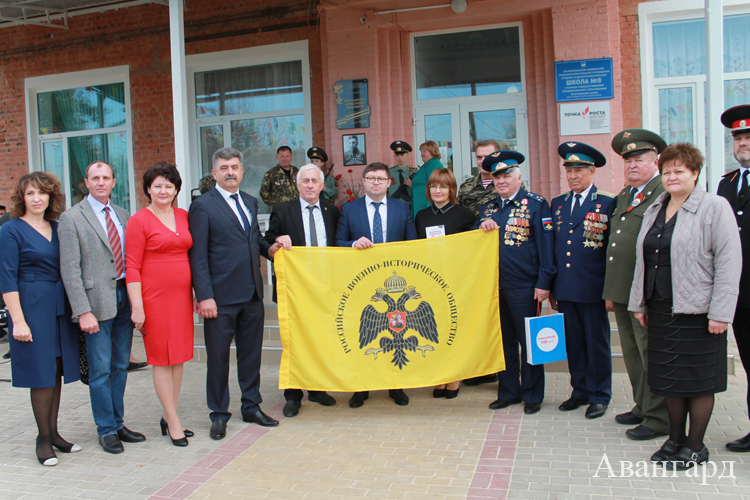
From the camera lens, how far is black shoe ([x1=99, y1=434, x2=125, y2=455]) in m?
A: 3.61

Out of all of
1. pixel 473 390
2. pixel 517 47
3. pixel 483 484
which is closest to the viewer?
pixel 483 484

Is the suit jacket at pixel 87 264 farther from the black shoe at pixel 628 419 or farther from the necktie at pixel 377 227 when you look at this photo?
the black shoe at pixel 628 419

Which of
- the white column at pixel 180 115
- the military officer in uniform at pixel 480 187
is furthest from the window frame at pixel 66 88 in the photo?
the military officer in uniform at pixel 480 187

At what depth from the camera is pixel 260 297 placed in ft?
13.3

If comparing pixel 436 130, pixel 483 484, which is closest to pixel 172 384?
pixel 483 484

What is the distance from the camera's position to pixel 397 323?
162 inches

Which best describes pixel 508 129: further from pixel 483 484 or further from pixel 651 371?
pixel 483 484

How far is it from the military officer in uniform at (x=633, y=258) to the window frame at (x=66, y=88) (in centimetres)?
803

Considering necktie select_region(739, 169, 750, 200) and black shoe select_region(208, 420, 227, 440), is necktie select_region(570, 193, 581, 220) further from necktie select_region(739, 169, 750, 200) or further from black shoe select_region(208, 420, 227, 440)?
black shoe select_region(208, 420, 227, 440)

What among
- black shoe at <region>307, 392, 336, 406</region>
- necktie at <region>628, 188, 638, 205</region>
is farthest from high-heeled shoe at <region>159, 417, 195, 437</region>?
necktie at <region>628, 188, 638, 205</region>

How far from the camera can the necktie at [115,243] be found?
12.1 ft

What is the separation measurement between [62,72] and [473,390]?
8924mm

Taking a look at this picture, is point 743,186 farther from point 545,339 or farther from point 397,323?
point 397,323

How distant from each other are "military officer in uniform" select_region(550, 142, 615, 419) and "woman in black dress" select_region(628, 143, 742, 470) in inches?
23.0
